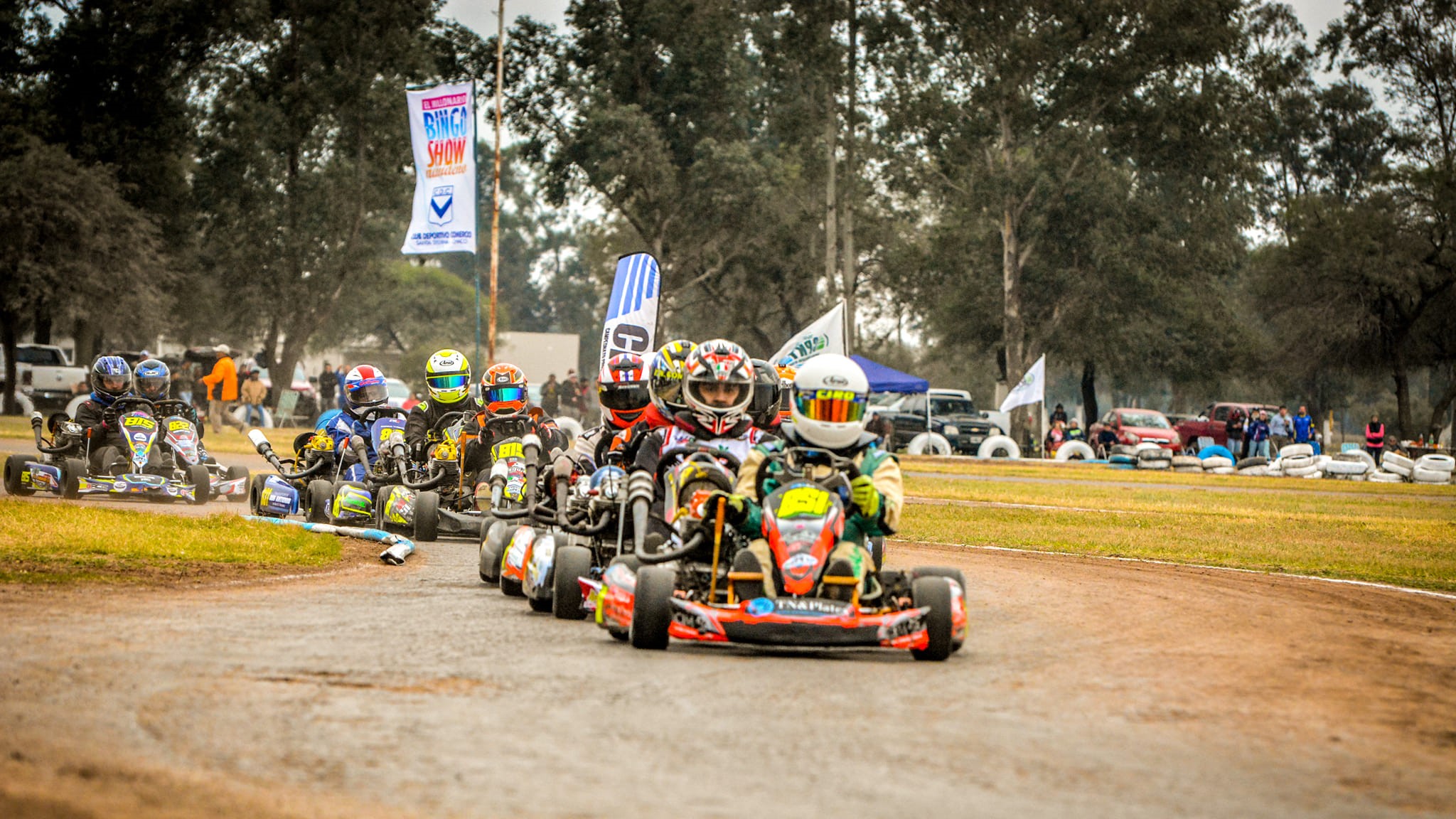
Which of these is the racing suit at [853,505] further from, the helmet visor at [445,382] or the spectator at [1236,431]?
the spectator at [1236,431]

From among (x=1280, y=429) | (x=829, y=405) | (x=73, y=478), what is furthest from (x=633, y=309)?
(x=1280, y=429)

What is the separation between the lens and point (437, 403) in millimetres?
17031

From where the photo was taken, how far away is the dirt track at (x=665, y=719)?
5.09 m

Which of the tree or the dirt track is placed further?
the tree

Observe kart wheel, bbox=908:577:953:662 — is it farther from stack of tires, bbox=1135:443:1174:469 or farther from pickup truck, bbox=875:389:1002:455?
pickup truck, bbox=875:389:1002:455

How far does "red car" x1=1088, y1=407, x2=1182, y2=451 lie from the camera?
5128 centimetres

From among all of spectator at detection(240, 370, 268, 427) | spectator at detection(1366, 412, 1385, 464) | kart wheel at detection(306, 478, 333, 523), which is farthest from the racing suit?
spectator at detection(1366, 412, 1385, 464)

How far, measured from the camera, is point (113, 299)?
48594 mm

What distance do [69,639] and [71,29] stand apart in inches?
1880

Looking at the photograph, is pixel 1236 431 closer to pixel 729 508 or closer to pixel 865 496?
pixel 865 496

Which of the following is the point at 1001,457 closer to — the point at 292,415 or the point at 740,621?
the point at 292,415

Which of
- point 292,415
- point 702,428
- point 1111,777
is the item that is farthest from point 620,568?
point 292,415

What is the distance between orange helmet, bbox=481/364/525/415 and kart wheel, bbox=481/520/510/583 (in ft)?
12.3

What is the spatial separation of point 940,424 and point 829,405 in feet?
141
